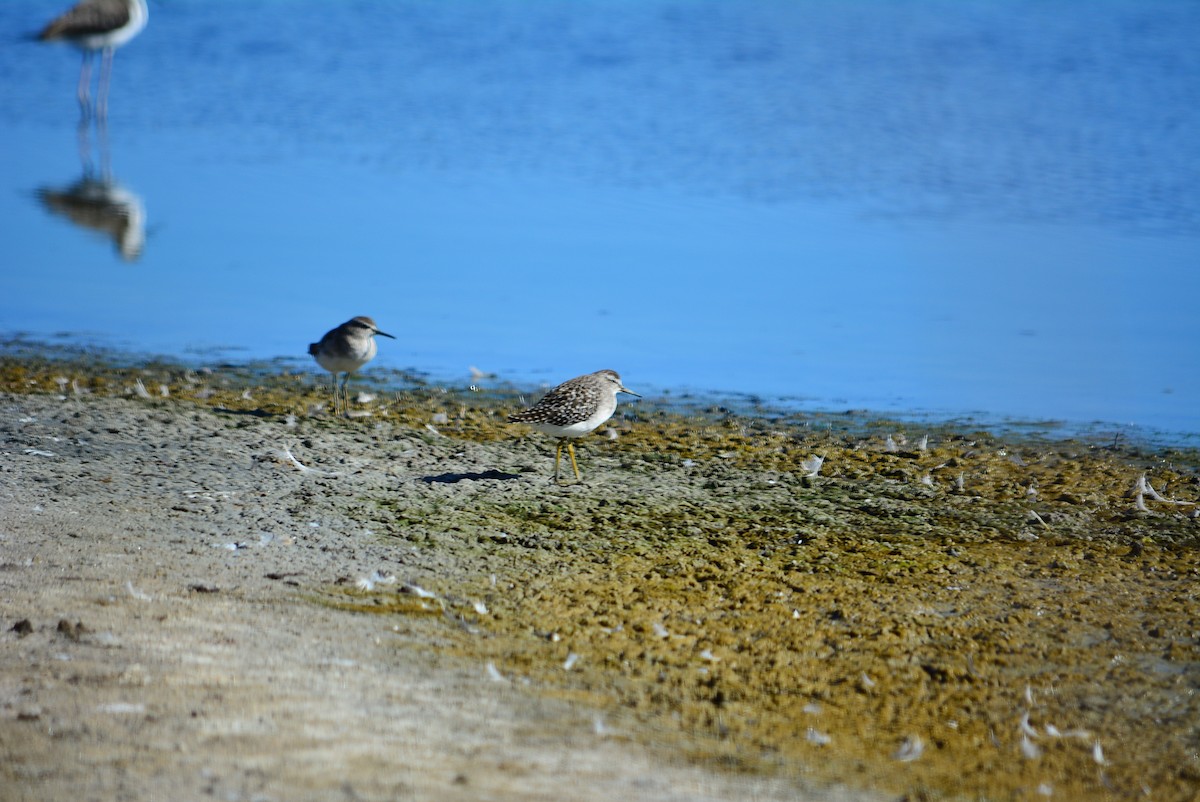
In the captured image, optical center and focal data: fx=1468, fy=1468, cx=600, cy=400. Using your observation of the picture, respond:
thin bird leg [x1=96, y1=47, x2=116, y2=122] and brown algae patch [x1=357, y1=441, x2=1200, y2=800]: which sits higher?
thin bird leg [x1=96, y1=47, x2=116, y2=122]

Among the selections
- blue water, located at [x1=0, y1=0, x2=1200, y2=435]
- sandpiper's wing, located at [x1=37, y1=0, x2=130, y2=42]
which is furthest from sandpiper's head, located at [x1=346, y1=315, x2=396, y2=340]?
sandpiper's wing, located at [x1=37, y1=0, x2=130, y2=42]

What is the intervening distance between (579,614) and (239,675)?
5.25 ft

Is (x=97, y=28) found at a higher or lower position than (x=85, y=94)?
higher

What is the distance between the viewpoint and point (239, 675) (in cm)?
546

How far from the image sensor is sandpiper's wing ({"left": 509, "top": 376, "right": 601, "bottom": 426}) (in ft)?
28.5

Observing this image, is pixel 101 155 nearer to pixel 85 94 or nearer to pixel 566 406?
pixel 85 94

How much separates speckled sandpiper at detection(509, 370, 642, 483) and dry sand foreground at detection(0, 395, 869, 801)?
136cm

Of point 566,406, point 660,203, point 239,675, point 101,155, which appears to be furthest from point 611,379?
point 101,155

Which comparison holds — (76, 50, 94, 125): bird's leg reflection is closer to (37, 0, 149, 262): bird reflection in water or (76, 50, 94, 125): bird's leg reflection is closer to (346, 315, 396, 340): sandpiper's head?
(37, 0, 149, 262): bird reflection in water

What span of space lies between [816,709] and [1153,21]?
30.1 meters

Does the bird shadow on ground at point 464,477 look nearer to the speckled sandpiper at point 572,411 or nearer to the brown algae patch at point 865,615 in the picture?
the speckled sandpiper at point 572,411

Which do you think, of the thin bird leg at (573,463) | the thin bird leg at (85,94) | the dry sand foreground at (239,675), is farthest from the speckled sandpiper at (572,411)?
the thin bird leg at (85,94)

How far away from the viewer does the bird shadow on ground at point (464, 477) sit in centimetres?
852

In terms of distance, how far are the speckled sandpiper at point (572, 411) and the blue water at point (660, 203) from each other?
9.24 ft
